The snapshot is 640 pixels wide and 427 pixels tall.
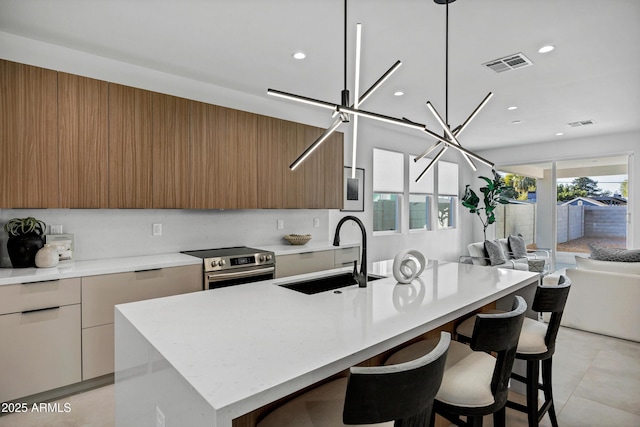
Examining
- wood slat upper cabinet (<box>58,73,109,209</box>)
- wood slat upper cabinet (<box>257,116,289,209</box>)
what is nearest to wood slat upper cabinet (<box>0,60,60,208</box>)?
wood slat upper cabinet (<box>58,73,109,209</box>)

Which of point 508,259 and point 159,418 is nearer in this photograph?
point 159,418

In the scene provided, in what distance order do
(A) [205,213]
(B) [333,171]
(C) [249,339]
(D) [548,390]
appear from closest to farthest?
(C) [249,339]
(D) [548,390]
(A) [205,213]
(B) [333,171]

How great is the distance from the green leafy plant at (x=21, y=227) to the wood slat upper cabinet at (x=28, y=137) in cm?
22

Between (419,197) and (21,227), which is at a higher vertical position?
(419,197)

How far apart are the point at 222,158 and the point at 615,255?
4443 millimetres

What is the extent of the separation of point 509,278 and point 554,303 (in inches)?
19.5

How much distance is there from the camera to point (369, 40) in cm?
279

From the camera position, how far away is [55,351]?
2.49m

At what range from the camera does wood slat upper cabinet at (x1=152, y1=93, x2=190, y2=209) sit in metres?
3.18

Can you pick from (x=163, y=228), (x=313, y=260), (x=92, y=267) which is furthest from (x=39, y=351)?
(x=313, y=260)

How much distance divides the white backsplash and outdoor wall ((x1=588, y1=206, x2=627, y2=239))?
5.45 metres

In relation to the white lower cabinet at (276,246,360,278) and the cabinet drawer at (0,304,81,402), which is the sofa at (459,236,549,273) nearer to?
the white lower cabinet at (276,246,360,278)

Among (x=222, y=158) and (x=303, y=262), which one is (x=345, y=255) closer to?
(x=303, y=262)

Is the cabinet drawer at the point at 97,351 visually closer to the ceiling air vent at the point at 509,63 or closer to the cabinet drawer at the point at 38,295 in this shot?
the cabinet drawer at the point at 38,295
